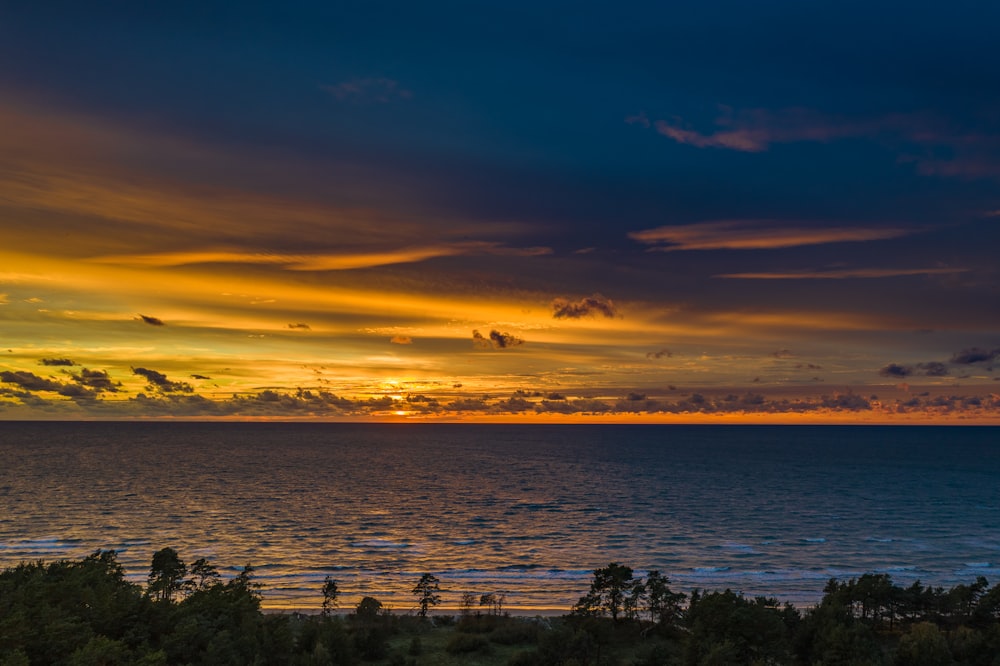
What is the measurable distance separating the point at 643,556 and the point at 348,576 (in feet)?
132

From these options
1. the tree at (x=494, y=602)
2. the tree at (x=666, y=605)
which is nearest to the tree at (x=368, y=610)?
the tree at (x=494, y=602)

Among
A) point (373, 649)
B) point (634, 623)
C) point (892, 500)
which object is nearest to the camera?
point (373, 649)

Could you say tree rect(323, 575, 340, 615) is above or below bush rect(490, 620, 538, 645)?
below

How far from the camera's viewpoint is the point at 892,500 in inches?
6270

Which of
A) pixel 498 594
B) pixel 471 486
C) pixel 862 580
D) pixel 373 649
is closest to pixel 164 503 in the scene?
pixel 471 486

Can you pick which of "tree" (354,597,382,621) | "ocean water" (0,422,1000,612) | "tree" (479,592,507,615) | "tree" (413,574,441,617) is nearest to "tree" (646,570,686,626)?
"ocean water" (0,422,1000,612)

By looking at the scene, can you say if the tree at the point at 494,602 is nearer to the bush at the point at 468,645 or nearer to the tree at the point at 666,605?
the bush at the point at 468,645

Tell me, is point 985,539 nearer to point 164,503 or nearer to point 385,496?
point 385,496

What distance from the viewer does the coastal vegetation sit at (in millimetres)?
38188

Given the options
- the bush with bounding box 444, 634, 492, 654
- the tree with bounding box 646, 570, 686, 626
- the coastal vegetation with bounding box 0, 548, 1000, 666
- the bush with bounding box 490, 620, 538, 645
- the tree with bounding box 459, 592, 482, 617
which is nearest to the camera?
the coastal vegetation with bounding box 0, 548, 1000, 666

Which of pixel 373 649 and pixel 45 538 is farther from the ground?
pixel 373 649

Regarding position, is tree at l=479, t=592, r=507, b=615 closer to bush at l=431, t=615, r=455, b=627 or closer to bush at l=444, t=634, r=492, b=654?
bush at l=431, t=615, r=455, b=627

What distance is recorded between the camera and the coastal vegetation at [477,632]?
38.2 metres

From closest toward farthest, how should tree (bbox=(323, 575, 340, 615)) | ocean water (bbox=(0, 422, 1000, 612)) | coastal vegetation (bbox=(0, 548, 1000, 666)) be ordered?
coastal vegetation (bbox=(0, 548, 1000, 666)) < tree (bbox=(323, 575, 340, 615)) < ocean water (bbox=(0, 422, 1000, 612))
